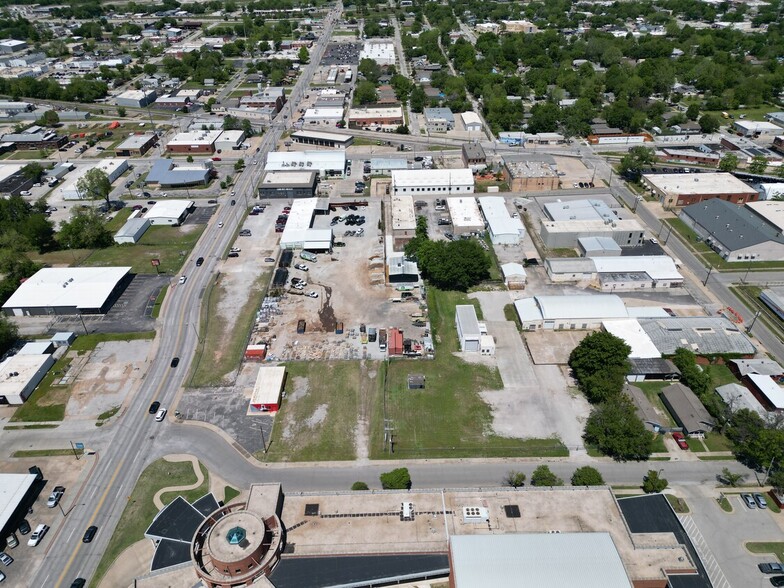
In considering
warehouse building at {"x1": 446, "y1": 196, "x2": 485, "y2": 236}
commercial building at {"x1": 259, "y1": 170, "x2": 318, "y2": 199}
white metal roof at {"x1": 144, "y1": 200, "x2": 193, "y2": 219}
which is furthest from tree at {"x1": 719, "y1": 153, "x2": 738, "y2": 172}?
white metal roof at {"x1": 144, "y1": 200, "x2": 193, "y2": 219}

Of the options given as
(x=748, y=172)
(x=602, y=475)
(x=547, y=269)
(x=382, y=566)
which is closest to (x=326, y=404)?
(x=382, y=566)

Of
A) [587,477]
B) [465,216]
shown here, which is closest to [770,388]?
[587,477]

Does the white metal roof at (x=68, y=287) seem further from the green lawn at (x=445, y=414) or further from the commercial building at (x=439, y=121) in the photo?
the commercial building at (x=439, y=121)

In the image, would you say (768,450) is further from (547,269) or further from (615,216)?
(615,216)

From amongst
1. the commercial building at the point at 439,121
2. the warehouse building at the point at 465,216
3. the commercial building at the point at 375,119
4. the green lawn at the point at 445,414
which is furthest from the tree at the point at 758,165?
the green lawn at the point at 445,414

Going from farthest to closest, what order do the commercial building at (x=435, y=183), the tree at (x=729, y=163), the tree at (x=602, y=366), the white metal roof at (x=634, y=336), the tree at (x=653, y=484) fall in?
the tree at (x=729, y=163)
the commercial building at (x=435, y=183)
the white metal roof at (x=634, y=336)
the tree at (x=602, y=366)
the tree at (x=653, y=484)
